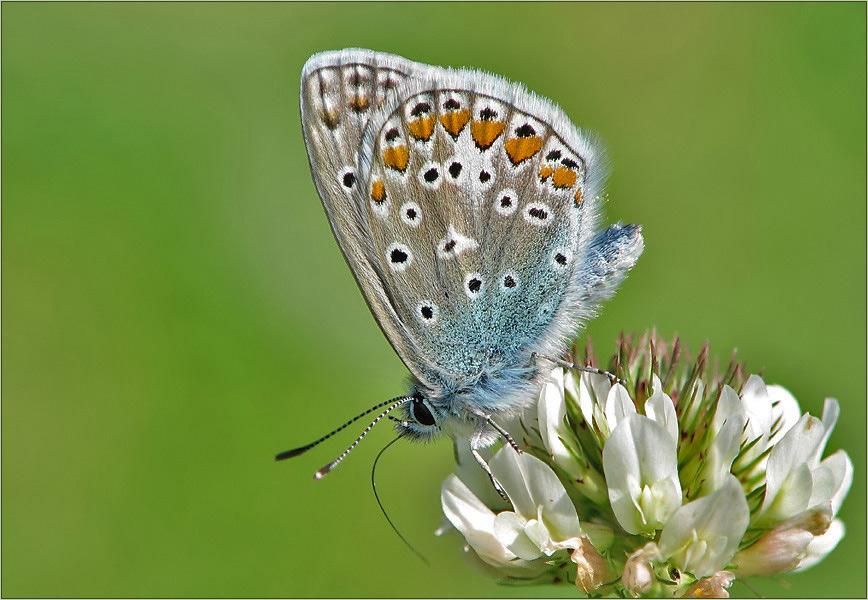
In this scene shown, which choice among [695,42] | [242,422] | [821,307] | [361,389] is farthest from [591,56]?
[242,422]

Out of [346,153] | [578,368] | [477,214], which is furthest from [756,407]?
[346,153]

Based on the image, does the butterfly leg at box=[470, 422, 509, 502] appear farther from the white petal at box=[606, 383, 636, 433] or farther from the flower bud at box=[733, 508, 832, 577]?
the flower bud at box=[733, 508, 832, 577]

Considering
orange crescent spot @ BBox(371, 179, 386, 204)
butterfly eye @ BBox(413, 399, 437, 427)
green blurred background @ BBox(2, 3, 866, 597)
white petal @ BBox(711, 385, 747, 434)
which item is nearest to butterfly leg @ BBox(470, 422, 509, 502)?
butterfly eye @ BBox(413, 399, 437, 427)

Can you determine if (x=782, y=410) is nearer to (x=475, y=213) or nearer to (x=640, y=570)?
(x=640, y=570)

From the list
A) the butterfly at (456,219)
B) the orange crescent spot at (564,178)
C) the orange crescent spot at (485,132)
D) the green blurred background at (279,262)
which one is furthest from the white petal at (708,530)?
the green blurred background at (279,262)

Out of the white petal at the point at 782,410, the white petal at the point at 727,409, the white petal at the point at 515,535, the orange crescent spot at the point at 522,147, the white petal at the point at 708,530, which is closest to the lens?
the white petal at the point at 708,530

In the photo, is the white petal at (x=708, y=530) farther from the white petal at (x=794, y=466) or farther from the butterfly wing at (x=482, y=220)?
the butterfly wing at (x=482, y=220)

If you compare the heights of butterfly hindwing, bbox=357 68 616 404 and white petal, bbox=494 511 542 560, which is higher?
butterfly hindwing, bbox=357 68 616 404
